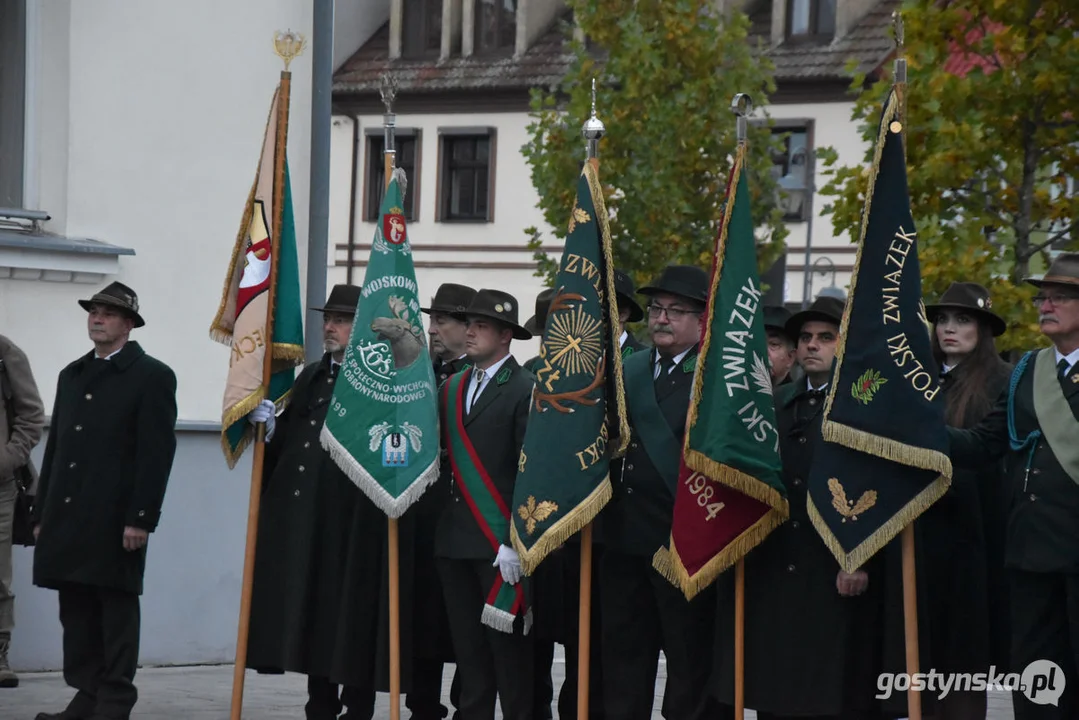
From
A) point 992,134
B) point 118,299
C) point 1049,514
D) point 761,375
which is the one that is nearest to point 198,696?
point 118,299

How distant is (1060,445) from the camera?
7141mm

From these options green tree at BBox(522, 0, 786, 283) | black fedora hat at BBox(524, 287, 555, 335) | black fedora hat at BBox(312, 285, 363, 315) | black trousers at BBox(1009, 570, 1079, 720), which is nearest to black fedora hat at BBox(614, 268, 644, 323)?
black fedora hat at BBox(524, 287, 555, 335)

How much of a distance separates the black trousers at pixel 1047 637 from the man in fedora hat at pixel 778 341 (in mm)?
2084

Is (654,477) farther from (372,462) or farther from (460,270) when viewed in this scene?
(460,270)

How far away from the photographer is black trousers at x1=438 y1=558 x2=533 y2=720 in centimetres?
→ 834

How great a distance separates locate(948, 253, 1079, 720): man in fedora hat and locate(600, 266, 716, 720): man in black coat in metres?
1.42

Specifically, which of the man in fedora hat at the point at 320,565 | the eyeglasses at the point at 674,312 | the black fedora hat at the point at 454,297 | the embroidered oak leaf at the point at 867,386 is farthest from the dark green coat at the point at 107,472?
the embroidered oak leaf at the point at 867,386

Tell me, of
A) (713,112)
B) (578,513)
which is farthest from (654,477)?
(713,112)

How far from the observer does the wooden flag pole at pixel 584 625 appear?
797cm

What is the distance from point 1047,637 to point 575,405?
2193mm

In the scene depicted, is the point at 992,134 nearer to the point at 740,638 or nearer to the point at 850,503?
the point at 850,503

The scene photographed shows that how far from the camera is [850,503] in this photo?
742 centimetres

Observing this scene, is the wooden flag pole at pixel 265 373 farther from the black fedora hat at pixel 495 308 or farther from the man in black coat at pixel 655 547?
the man in black coat at pixel 655 547

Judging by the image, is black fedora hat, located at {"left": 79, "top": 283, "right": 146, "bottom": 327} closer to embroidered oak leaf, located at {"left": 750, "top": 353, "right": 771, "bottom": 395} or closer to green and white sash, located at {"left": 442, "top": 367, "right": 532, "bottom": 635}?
green and white sash, located at {"left": 442, "top": 367, "right": 532, "bottom": 635}
